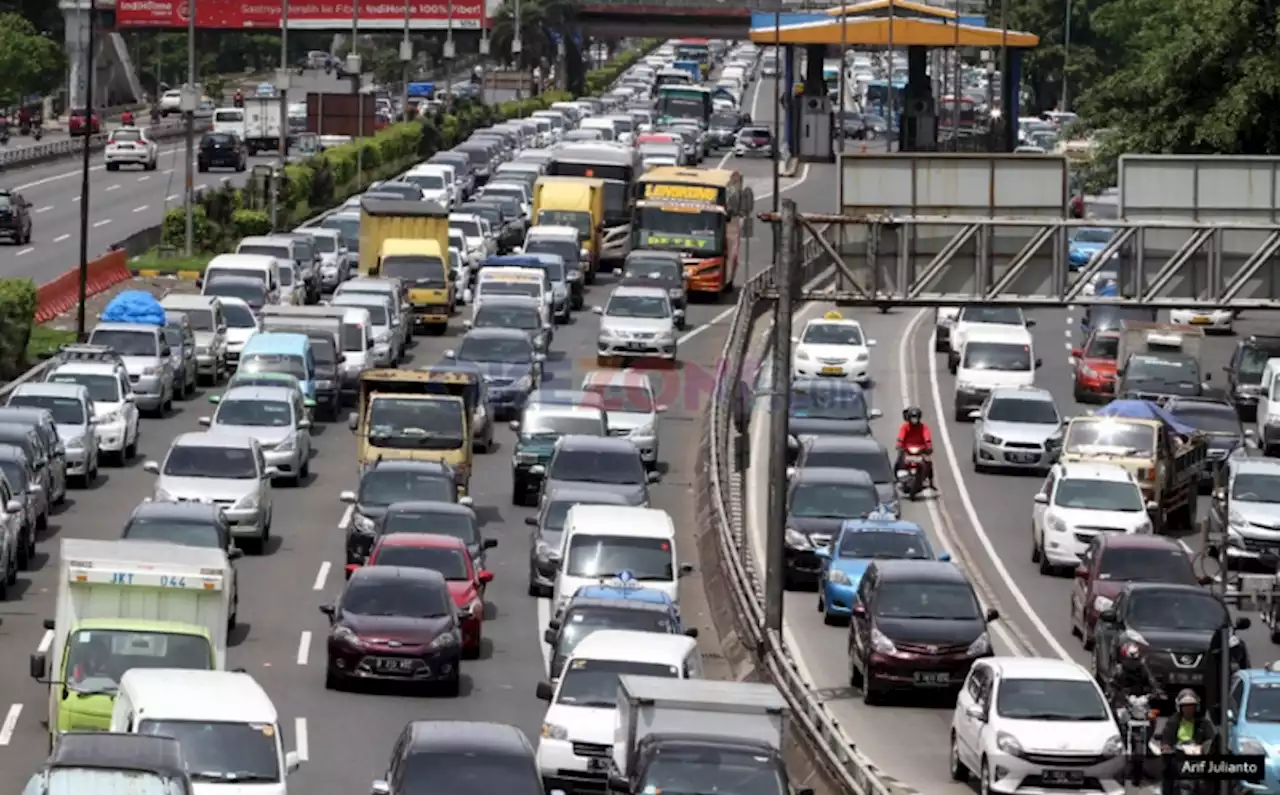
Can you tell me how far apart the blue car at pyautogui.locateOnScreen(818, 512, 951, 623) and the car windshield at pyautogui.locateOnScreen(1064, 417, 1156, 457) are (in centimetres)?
942

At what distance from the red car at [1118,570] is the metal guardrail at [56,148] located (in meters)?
71.1

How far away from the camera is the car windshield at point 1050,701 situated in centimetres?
2922

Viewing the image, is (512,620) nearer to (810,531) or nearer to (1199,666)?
(810,531)

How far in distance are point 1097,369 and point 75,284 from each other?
22.6m

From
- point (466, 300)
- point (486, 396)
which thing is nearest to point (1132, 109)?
point (466, 300)

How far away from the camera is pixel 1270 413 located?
55062 millimetres

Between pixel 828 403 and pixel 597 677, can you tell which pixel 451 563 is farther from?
pixel 828 403

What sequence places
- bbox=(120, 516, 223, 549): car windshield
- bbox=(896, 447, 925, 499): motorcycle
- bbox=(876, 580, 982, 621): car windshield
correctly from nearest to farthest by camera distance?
bbox=(876, 580, 982, 621): car windshield, bbox=(120, 516, 223, 549): car windshield, bbox=(896, 447, 925, 499): motorcycle

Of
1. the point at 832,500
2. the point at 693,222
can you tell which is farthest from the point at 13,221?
the point at 832,500

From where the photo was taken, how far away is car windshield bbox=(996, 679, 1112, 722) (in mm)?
29219

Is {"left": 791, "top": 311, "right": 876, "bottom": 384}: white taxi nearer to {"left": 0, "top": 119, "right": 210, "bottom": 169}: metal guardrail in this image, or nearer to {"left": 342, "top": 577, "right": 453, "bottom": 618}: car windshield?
{"left": 342, "top": 577, "right": 453, "bottom": 618}: car windshield

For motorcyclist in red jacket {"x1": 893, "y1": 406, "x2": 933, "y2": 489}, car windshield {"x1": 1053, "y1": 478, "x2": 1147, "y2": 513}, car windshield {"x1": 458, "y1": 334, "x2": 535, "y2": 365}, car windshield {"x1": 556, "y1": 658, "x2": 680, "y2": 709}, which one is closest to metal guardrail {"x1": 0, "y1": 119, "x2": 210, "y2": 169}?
car windshield {"x1": 458, "y1": 334, "x2": 535, "y2": 365}

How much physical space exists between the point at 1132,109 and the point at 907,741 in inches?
1555

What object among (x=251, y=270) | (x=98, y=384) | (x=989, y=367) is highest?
(x=251, y=270)
